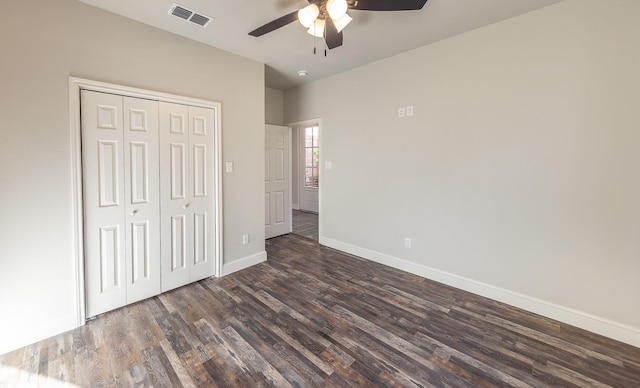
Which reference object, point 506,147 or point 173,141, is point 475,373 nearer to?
point 506,147

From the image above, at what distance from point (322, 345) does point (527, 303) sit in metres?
2.08

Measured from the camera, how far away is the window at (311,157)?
24.4ft

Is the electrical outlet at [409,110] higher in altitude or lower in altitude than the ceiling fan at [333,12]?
lower

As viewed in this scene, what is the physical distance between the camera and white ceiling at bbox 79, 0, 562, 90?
7.43ft

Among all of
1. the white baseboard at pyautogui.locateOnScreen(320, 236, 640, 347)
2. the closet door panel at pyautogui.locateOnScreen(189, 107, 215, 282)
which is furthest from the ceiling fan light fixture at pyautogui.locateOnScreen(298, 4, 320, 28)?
the white baseboard at pyautogui.locateOnScreen(320, 236, 640, 347)

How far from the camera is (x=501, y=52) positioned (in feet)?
8.48

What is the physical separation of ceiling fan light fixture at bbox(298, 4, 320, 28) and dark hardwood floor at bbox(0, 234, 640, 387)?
242 cm

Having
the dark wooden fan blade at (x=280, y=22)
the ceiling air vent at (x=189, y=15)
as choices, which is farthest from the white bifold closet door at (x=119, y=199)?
the dark wooden fan blade at (x=280, y=22)

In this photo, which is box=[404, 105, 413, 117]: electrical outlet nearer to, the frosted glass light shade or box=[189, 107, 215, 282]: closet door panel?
the frosted glass light shade

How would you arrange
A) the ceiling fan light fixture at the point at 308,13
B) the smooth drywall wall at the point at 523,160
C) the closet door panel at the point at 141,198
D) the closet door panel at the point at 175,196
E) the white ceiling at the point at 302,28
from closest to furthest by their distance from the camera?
1. the ceiling fan light fixture at the point at 308,13
2. the smooth drywall wall at the point at 523,160
3. the white ceiling at the point at 302,28
4. the closet door panel at the point at 141,198
5. the closet door panel at the point at 175,196

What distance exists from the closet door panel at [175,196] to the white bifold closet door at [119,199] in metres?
0.07

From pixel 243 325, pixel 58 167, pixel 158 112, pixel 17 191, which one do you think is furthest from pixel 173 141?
pixel 243 325

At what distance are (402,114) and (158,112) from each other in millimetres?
2809

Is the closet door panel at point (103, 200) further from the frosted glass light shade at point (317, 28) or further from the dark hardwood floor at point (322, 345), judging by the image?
the frosted glass light shade at point (317, 28)
